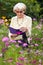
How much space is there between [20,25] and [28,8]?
3.25 m

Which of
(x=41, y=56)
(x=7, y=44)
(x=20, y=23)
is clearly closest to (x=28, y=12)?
(x=20, y=23)

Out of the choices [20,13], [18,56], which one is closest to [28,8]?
[20,13]

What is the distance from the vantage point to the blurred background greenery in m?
8.38

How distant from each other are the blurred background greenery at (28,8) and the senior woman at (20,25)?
121 inches

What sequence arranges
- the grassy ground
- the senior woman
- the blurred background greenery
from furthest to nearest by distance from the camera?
the blurred background greenery → the senior woman → the grassy ground

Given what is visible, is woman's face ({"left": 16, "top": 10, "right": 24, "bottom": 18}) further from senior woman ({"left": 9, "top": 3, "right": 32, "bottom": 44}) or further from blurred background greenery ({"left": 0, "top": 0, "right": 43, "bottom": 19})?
blurred background greenery ({"left": 0, "top": 0, "right": 43, "bottom": 19})

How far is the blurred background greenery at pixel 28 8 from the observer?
8.38 meters

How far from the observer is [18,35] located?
5.19 meters

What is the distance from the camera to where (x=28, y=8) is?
27.8 ft

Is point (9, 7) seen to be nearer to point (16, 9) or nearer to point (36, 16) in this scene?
point (36, 16)

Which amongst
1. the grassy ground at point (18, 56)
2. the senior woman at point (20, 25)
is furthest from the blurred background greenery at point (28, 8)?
the grassy ground at point (18, 56)

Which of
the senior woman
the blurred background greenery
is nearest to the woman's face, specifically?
the senior woman

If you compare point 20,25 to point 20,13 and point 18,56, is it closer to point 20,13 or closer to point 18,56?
point 20,13

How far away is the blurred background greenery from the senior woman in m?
3.08
